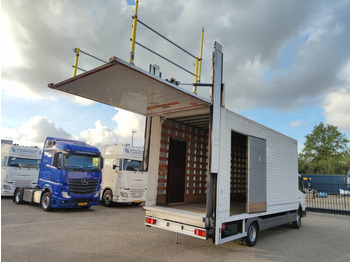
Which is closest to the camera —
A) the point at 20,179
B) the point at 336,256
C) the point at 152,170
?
the point at 336,256

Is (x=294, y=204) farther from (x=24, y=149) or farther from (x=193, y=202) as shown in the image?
(x=24, y=149)


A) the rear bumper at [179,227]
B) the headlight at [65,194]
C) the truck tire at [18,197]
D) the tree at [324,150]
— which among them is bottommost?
the truck tire at [18,197]

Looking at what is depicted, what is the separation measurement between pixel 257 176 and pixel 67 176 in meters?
7.13

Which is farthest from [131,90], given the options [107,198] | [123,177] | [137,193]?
[107,198]

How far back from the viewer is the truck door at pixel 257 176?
6086 millimetres

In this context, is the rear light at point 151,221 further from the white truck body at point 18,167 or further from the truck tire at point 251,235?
the white truck body at point 18,167

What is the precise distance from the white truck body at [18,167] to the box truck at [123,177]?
13.9 ft

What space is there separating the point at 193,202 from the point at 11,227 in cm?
519

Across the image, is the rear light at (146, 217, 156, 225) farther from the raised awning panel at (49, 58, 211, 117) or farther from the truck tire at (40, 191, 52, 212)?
the truck tire at (40, 191, 52, 212)

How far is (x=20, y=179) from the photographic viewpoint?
44.6ft

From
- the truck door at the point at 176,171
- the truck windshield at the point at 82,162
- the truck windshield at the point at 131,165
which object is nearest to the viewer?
the truck door at the point at 176,171

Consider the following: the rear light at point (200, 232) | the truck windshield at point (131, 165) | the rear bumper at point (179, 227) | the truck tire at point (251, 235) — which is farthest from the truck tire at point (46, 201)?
the truck tire at point (251, 235)

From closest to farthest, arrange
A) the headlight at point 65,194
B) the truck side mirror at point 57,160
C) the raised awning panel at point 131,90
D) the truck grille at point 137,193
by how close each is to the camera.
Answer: the raised awning panel at point 131,90 < the headlight at point 65,194 < the truck side mirror at point 57,160 < the truck grille at point 137,193

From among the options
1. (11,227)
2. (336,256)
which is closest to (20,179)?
(11,227)
